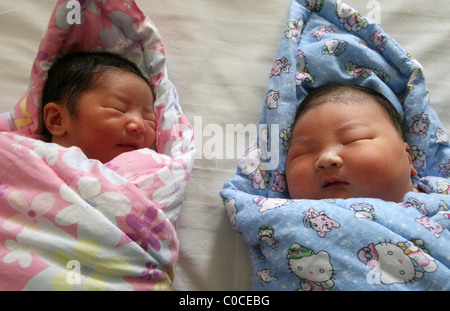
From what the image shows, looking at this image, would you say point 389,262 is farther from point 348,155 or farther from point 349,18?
point 349,18

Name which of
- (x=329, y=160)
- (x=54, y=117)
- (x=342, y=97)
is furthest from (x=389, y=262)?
(x=54, y=117)

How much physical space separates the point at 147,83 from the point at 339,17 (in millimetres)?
609

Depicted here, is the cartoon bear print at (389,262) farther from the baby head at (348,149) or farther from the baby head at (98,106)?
the baby head at (98,106)

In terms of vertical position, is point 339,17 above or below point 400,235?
above

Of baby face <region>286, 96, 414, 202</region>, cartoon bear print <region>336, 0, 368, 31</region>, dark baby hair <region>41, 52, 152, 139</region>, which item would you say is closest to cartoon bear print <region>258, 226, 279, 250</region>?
baby face <region>286, 96, 414, 202</region>

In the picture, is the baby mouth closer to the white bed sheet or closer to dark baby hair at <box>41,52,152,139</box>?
Result: the white bed sheet

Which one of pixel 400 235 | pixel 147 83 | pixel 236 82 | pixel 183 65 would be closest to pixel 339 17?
pixel 236 82

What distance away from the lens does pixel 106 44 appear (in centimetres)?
123

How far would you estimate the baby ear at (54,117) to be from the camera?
1080mm

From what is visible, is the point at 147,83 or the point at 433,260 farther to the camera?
the point at 147,83

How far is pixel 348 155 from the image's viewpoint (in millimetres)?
963

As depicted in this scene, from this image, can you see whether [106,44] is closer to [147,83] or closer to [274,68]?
[147,83]

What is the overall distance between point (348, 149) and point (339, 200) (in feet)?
0.43

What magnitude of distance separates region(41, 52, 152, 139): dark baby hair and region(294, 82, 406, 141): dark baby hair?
457mm
